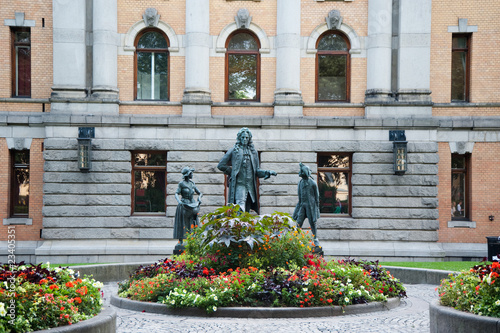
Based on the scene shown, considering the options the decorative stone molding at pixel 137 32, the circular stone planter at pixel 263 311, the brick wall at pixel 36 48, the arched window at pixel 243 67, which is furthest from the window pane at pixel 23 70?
the circular stone planter at pixel 263 311

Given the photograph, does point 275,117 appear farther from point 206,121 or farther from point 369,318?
point 369,318

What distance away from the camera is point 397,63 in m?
21.3

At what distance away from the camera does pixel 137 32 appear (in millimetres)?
21344

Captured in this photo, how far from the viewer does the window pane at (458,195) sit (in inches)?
862

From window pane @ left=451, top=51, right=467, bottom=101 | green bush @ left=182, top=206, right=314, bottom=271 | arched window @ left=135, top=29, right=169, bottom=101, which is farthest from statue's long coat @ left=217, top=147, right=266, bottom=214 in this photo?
window pane @ left=451, top=51, right=467, bottom=101

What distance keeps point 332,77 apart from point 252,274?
12.7 metres

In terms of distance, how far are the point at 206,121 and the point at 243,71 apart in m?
2.58

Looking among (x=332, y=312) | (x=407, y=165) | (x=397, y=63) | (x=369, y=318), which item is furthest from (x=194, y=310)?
(x=397, y=63)

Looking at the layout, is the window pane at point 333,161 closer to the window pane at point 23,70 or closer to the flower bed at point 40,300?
the window pane at point 23,70

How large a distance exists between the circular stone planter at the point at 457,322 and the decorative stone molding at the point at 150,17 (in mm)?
16499

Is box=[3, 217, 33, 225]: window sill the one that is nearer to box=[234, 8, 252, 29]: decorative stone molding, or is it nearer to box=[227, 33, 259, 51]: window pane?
box=[227, 33, 259, 51]: window pane

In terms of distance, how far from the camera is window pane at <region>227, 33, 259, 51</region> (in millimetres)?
21844

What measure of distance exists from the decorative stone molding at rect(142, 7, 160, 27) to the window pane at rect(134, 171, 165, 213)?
17.8 ft

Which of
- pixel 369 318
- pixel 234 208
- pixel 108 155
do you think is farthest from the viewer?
pixel 108 155
